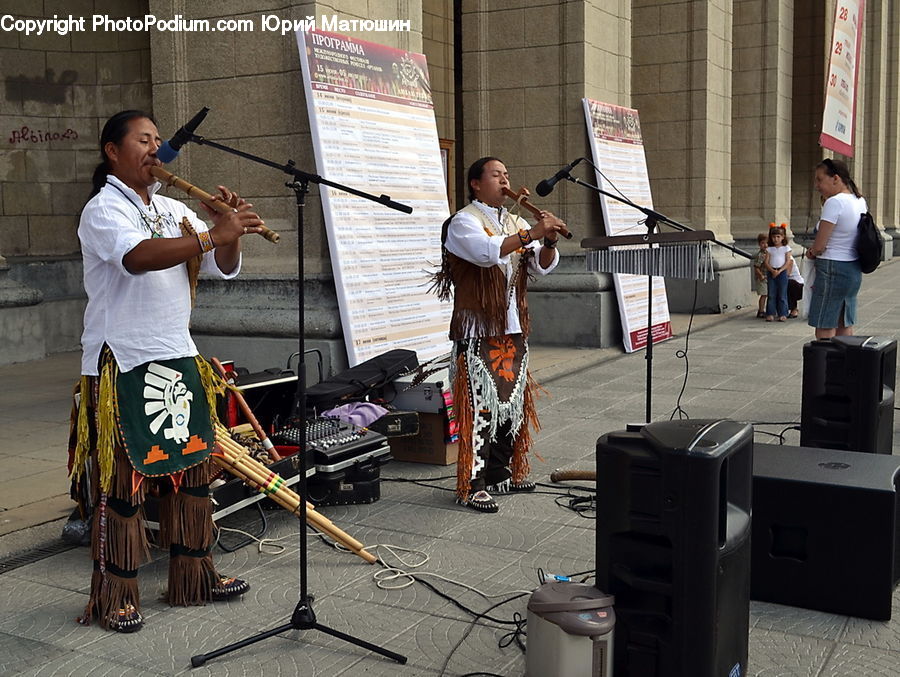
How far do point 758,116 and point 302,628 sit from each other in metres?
15.8

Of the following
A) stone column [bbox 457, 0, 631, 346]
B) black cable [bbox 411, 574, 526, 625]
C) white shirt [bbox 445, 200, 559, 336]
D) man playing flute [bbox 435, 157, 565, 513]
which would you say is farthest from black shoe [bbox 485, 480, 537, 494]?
stone column [bbox 457, 0, 631, 346]

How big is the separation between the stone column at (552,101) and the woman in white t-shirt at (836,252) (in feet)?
12.2

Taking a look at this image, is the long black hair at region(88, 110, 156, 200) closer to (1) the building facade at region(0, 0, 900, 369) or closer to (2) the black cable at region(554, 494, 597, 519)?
(2) the black cable at region(554, 494, 597, 519)

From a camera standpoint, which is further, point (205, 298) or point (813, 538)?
point (205, 298)

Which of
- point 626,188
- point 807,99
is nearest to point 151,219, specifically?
point 626,188

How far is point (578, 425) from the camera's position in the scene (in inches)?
287

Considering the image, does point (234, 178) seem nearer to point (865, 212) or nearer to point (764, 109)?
point (865, 212)

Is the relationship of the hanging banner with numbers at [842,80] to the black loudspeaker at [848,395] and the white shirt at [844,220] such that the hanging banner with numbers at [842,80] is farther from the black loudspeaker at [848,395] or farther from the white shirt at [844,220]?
the black loudspeaker at [848,395]

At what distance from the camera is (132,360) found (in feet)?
12.2

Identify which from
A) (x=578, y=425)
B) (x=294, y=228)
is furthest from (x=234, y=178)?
(x=578, y=425)

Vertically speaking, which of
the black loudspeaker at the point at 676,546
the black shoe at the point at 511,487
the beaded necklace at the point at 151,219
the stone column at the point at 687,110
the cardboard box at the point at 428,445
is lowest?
the black shoe at the point at 511,487

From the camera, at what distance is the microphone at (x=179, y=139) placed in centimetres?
333

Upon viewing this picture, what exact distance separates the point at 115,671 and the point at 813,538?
2.66m

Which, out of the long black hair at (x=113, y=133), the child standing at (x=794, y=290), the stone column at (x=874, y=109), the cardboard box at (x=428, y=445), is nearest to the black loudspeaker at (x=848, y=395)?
the cardboard box at (x=428, y=445)
